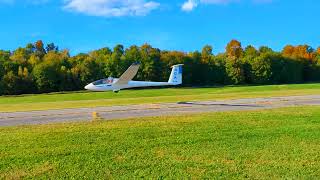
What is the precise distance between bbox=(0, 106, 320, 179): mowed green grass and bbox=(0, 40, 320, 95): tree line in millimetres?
68479

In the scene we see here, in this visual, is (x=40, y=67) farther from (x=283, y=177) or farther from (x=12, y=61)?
(x=283, y=177)

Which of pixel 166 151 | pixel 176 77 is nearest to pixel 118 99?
pixel 176 77

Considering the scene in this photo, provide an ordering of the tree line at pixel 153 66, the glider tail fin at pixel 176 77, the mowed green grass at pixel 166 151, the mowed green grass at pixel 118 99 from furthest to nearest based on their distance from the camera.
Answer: the tree line at pixel 153 66 → the glider tail fin at pixel 176 77 → the mowed green grass at pixel 118 99 → the mowed green grass at pixel 166 151

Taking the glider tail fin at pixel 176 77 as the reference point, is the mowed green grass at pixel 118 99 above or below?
below

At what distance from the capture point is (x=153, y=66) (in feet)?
323

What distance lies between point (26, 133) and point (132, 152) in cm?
491

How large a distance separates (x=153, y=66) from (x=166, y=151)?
8700cm

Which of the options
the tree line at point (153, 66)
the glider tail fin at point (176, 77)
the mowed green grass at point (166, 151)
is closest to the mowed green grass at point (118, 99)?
the glider tail fin at point (176, 77)

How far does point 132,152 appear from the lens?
451 inches

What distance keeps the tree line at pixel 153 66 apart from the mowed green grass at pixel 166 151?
225ft

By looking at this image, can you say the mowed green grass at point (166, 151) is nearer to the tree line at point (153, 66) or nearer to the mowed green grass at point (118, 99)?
the mowed green grass at point (118, 99)

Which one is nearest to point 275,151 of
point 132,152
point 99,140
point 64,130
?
point 132,152

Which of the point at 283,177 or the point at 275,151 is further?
the point at 275,151

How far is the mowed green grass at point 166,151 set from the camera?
9.55 metres
